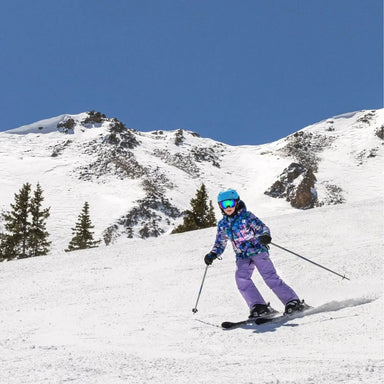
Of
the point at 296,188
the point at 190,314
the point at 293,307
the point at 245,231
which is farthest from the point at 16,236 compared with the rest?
the point at 296,188

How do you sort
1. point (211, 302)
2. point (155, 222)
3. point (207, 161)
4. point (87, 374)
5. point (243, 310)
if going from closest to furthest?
point (87, 374), point (243, 310), point (211, 302), point (155, 222), point (207, 161)

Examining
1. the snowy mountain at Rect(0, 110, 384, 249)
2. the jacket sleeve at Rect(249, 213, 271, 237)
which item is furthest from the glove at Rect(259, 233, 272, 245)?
the snowy mountain at Rect(0, 110, 384, 249)

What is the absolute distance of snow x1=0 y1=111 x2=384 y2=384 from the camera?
427cm

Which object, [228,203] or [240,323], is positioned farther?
[228,203]

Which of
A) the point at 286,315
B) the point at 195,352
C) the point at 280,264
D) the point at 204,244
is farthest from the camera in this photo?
the point at 204,244

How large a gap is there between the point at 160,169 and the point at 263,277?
109371 mm

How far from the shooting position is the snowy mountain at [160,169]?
3344 inches

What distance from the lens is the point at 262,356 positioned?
15.2ft

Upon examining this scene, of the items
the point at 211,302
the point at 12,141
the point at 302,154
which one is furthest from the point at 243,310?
the point at 302,154

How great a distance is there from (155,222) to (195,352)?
8061cm

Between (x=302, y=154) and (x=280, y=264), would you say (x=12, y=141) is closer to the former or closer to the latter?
(x=302, y=154)

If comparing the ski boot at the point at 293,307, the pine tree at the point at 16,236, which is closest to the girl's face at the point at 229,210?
the ski boot at the point at 293,307

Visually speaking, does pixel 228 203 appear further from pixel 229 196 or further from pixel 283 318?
pixel 283 318

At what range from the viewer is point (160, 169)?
379 feet
